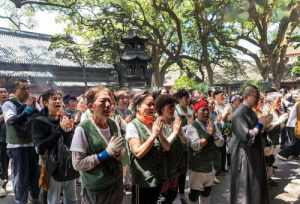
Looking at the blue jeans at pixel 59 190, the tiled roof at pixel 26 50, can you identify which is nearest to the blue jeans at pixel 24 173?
the blue jeans at pixel 59 190

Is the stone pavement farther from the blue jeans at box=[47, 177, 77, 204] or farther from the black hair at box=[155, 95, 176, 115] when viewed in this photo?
the black hair at box=[155, 95, 176, 115]

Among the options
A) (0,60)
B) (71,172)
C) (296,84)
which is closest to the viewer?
(71,172)

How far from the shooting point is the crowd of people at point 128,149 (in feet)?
10.2

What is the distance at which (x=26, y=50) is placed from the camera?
29.6m

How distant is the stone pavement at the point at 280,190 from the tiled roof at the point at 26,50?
71.2 ft

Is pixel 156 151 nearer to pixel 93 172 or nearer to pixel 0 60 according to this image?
pixel 93 172

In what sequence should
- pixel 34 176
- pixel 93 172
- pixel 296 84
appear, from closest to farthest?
pixel 93 172
pixel 34 176
pixel 296 84

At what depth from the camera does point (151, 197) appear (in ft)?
12.3

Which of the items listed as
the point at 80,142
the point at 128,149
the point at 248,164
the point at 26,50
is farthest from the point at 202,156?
the point at 26,50

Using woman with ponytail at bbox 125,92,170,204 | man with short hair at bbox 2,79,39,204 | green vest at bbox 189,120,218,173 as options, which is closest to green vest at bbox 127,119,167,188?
woman with ponytail at bbox 125,92,170,204

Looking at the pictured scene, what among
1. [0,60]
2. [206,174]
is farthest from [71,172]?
[0,60]

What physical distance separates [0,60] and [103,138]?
2467 centimetres

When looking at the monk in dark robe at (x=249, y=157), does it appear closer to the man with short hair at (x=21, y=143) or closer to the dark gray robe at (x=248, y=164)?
the dark gray robe at (x=248, y=164)

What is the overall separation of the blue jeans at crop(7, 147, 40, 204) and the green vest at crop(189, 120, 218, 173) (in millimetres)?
2242
